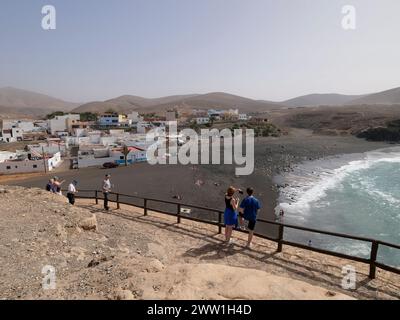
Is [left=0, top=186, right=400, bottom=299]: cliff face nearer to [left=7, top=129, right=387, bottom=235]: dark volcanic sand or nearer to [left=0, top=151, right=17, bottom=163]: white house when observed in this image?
[left=7, top=129, right=387, bottom=235]: dark volcanic sand

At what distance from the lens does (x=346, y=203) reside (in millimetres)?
25141

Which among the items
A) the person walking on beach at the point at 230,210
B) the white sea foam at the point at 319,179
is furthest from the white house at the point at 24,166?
the person walking on beach at the point at 230,210

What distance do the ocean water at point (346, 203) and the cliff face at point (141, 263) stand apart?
10.8m

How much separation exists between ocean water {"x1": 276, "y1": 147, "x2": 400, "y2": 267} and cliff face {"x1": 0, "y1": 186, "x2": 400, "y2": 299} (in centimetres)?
1085

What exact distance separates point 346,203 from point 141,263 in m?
24.1

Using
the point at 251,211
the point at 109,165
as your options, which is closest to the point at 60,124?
the point at 109,165

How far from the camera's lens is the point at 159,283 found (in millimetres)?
4684

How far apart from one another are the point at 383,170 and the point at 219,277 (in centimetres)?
4305

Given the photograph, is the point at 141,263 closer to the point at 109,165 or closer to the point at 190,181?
the point at 190,181

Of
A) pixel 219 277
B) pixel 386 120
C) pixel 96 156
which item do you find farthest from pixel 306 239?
pixel 386 120

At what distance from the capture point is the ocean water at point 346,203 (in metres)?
17.7

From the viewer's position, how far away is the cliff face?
15.1 feet

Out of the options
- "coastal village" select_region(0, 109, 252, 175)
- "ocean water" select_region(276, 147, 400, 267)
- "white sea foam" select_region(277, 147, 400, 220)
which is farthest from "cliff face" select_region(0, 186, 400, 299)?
"coastal village" select_region(0, 109, 252, 175)
